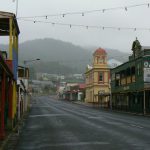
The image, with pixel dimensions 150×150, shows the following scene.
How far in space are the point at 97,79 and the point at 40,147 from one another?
283 feet

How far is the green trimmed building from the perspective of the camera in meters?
55.0

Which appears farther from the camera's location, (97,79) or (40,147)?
(97,79)

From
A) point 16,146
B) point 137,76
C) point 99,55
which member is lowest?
point 16,146

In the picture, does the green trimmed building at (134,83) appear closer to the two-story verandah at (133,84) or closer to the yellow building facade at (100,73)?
the two-story verandah at (133,84)

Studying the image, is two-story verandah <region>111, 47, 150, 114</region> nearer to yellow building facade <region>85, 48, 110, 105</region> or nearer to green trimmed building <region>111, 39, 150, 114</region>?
green trimmed building <region>111, 39, 150, 114</region>

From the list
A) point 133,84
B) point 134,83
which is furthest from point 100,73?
point 134,83

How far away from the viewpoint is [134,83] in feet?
198

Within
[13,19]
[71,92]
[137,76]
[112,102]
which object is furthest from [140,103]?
[71,92]

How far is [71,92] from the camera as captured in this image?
147500 mm

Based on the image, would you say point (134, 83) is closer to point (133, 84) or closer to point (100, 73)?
point (133, 84)

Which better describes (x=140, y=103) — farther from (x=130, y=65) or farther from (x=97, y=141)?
(x=97, y=141)

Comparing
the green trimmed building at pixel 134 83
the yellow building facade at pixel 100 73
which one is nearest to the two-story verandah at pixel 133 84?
the green trimmed building at pixel 134 83

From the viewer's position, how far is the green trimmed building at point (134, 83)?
2167 inches

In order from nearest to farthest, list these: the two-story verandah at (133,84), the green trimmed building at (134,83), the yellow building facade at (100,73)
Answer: the two-story verandah at (133,84) < the green trimmed building at (134,83) < the yellow building facade at (100,73)
